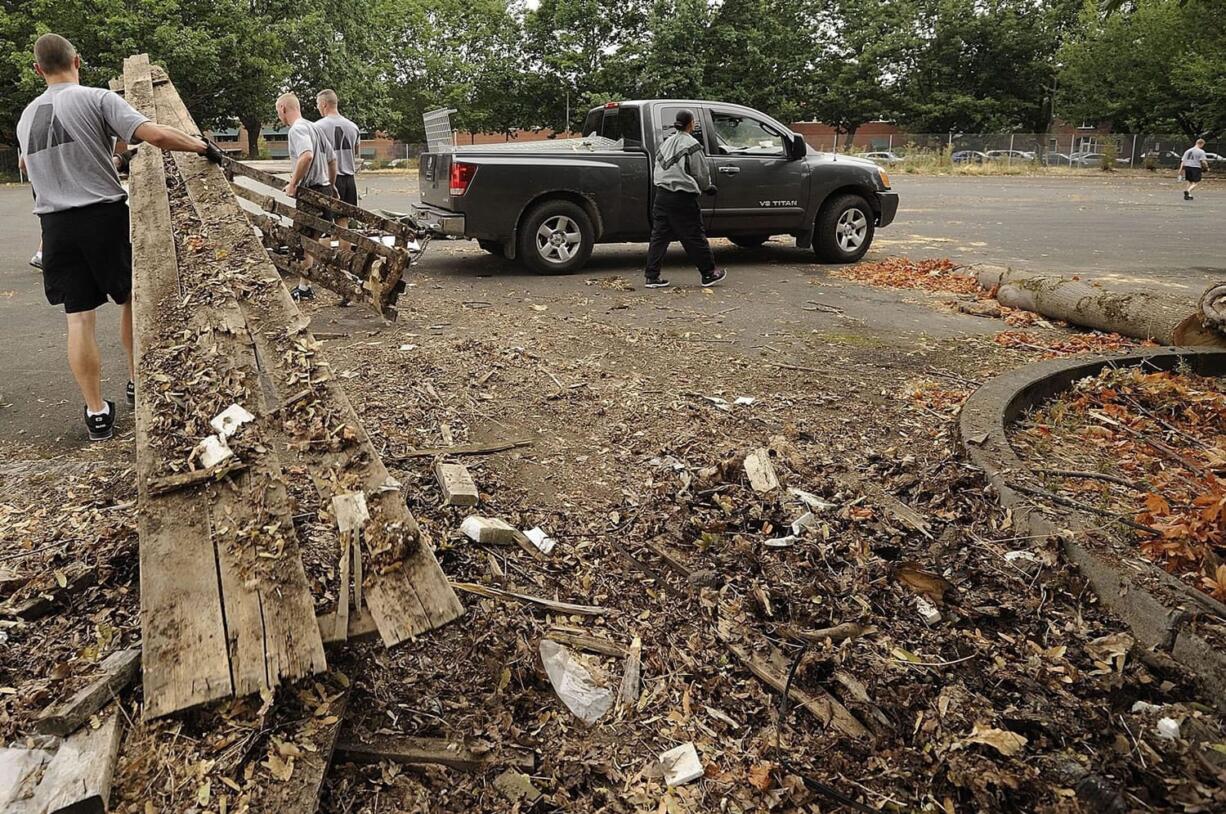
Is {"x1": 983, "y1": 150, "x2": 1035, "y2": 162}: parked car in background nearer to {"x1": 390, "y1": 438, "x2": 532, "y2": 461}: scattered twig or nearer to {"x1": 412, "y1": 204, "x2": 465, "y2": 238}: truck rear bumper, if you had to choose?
{"x1": 412, "y1": 204, "x2": 465, "y2": 238}: truck rear bumper

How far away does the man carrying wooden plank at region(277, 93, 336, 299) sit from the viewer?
8211 millimetres

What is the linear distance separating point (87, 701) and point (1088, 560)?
3.39 m

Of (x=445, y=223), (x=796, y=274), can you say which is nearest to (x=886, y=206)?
(x=796, y=274)

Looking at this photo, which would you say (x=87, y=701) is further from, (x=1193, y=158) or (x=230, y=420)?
(x=1193, y=158)

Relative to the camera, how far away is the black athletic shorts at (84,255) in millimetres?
4695

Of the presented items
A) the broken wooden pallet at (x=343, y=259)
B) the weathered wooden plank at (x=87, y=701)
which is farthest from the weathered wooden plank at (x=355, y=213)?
the weathered wooden plank at (x=87, y=701)

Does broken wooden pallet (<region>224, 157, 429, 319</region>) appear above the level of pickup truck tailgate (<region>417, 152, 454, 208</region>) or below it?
below

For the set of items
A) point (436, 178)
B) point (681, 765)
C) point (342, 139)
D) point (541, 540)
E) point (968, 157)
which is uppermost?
point (968, 157)

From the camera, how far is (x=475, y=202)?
31.4ft

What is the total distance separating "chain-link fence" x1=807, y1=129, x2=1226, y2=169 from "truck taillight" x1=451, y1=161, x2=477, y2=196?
121 feet

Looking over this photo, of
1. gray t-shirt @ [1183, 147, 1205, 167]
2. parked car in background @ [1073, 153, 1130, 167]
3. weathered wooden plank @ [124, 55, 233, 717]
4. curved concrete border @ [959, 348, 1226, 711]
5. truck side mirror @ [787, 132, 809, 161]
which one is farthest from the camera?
parked car in background @ [1073, 153, 1130, 167]

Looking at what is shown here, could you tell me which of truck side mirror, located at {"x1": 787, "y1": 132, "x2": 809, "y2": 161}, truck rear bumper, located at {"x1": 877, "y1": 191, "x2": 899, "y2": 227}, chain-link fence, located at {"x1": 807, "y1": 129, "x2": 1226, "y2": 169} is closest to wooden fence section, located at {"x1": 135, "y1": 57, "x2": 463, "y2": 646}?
truck side mirror, located at {"x1": 787, "y1": 132, "x2": 809, "y2": 161}

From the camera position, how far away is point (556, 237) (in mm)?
10156

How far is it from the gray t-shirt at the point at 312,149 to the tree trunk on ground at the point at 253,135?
3702 cm
